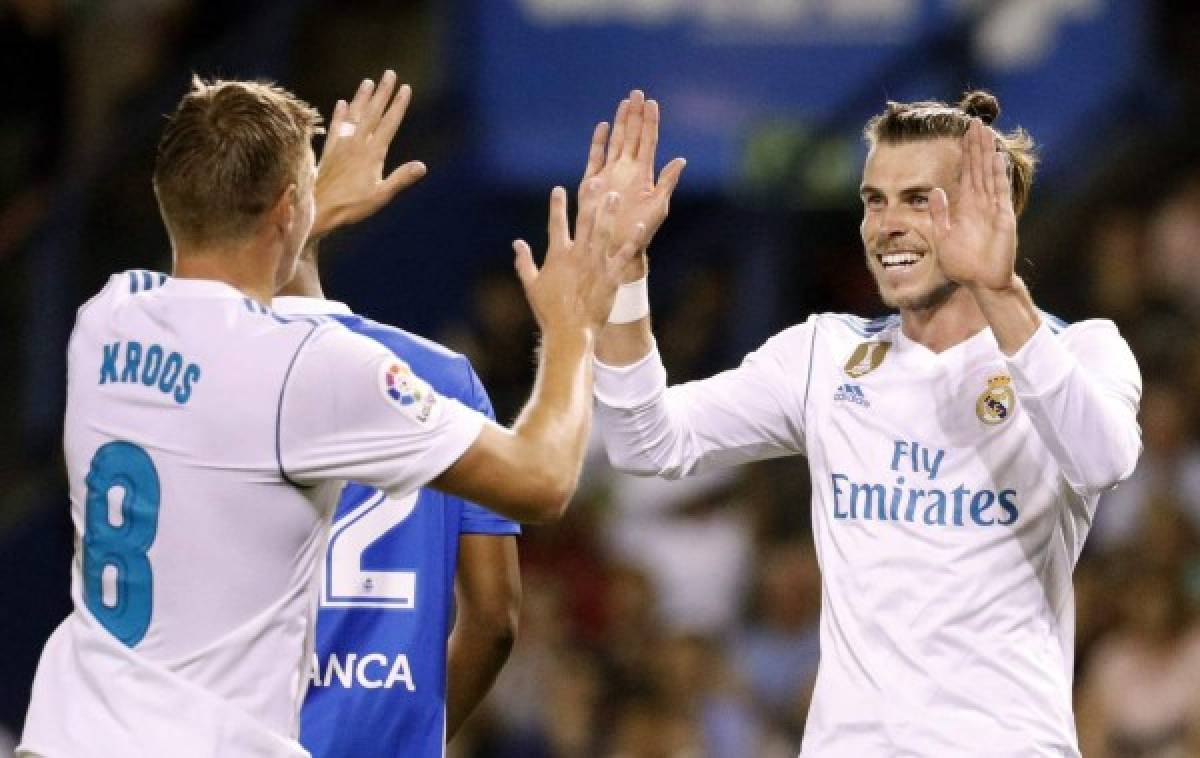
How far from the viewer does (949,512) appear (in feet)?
13.7

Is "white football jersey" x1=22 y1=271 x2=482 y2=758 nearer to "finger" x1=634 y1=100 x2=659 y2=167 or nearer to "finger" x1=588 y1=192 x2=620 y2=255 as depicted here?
"finger" x1=588 y1=192 x2=620 y2=255

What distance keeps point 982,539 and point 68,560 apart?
19.1 feet

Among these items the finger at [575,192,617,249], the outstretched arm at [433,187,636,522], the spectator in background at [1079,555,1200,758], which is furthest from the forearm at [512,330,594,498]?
the spectator in background at [1079,555,1200,758]

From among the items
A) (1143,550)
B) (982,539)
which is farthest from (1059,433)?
(1143,550)

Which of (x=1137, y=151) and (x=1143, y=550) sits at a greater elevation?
(x=1137, y=151)

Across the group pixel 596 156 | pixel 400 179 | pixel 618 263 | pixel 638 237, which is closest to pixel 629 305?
pixel 638 237

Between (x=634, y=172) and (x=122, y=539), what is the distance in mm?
1315

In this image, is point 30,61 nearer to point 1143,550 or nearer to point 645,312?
point 1143,550

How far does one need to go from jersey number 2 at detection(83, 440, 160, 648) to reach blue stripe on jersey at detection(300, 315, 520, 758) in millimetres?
756

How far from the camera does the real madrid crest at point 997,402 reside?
4234 mm

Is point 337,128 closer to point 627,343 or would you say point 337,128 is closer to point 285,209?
point 627,343

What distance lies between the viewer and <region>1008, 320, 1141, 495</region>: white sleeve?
12.9 feet

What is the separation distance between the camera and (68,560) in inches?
362

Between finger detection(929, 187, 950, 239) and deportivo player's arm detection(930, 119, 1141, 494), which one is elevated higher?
finger detection(929, 187, 950, 239)
